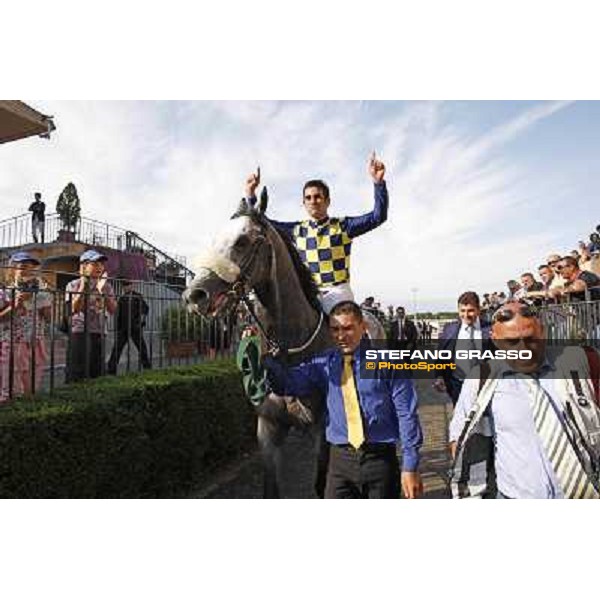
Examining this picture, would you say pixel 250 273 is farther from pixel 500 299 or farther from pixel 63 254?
pixel 63 254

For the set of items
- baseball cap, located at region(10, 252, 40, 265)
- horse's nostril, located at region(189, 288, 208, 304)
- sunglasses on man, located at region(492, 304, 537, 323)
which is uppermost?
baseball cap, located at region(10, 252, 40, 265)

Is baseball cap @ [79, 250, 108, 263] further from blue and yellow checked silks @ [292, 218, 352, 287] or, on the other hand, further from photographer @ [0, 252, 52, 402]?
blue and yellow checked silks @ [292, 218, 352, 287]

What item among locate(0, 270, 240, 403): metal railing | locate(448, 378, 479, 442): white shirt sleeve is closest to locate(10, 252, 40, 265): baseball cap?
locate(0, 270, 240, 403): metal railing

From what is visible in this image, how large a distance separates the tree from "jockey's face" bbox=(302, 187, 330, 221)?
1451 millimetres

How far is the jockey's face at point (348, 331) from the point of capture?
2.73 m

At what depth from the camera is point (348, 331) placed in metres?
2.77

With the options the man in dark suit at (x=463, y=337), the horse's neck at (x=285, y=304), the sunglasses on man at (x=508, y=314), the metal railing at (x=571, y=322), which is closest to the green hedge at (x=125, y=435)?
the horse's neck at (x=285, y=304)

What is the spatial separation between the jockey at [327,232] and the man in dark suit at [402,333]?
332 millimetres

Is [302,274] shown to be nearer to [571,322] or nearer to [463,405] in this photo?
[463,405]

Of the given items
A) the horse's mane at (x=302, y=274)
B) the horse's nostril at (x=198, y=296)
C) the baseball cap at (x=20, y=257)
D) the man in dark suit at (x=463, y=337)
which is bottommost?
the man in dark suit at (x=463, y=337)

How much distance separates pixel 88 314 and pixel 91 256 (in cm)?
47

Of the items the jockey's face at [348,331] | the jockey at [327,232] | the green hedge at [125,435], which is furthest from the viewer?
the jockey at [327,232]

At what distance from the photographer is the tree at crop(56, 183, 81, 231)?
10.2 feet

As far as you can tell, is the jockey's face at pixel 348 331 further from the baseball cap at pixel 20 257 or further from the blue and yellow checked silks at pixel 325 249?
the baseball cap at pixel 20 257
